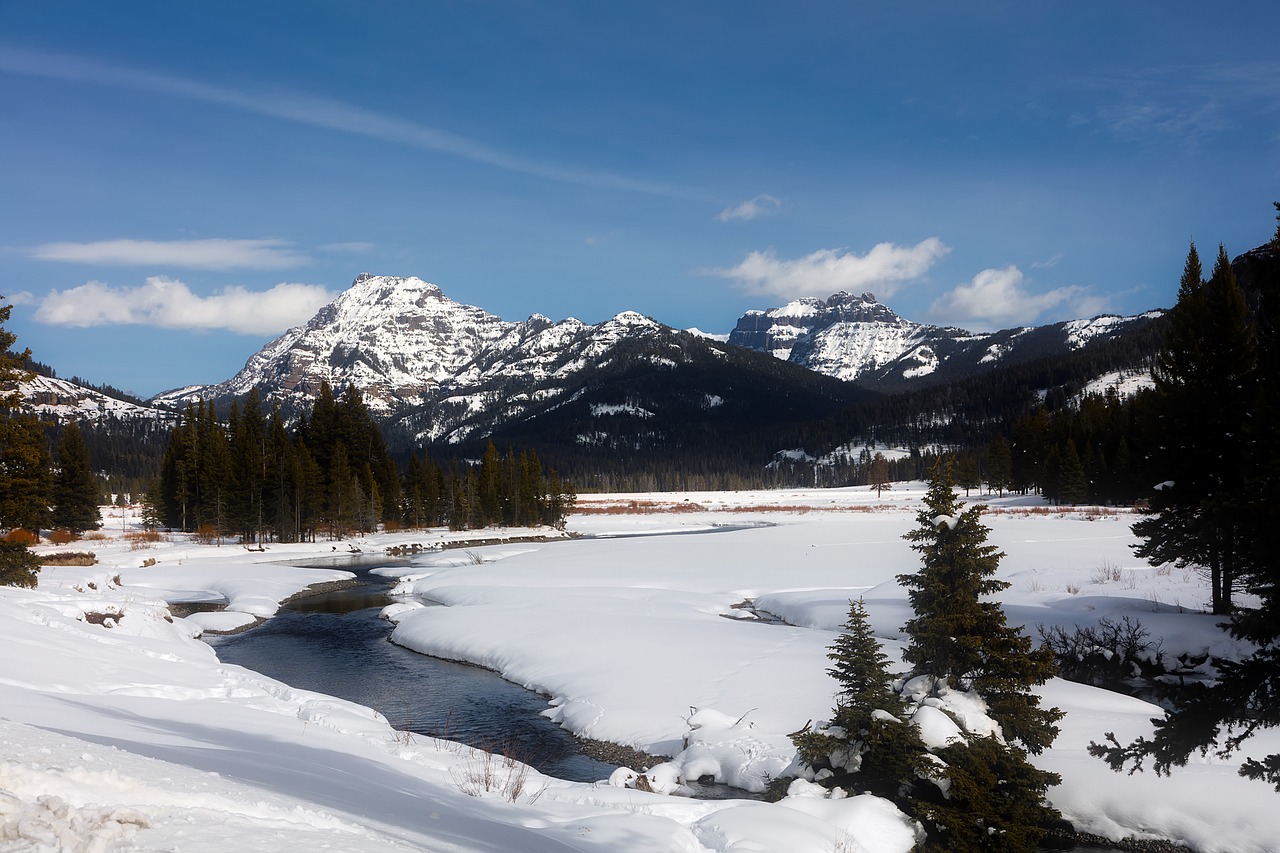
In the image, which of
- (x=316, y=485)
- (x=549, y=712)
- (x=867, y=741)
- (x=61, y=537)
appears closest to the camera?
(x=867, y=741)

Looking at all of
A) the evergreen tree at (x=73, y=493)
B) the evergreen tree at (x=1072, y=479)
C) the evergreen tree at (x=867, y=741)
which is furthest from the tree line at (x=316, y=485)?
the evergreen tree at (x=867, y=741)

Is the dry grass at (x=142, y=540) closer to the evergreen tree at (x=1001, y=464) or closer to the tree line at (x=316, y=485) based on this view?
the tree line at (x=316, y=485)

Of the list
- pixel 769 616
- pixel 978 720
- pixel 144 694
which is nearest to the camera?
pixel 978 720

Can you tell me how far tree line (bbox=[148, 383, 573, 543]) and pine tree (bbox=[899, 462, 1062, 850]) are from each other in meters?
65.5

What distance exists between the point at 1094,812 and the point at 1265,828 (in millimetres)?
2147

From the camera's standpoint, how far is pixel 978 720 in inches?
447

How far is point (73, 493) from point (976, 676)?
263 ft

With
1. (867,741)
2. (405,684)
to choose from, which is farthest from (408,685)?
(867,741)

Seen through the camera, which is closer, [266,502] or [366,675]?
[366,675]

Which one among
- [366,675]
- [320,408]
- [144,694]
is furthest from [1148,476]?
[320,408]

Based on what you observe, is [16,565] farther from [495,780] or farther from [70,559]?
[70,559]

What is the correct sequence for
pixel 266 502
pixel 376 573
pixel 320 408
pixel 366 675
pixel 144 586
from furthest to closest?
pixel 320 408 → pixel 266 502 → pixel 376 573 → pixel 144 586 → pixel 366 675

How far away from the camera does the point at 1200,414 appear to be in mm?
20734

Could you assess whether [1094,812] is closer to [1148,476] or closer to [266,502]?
[1148,476]
